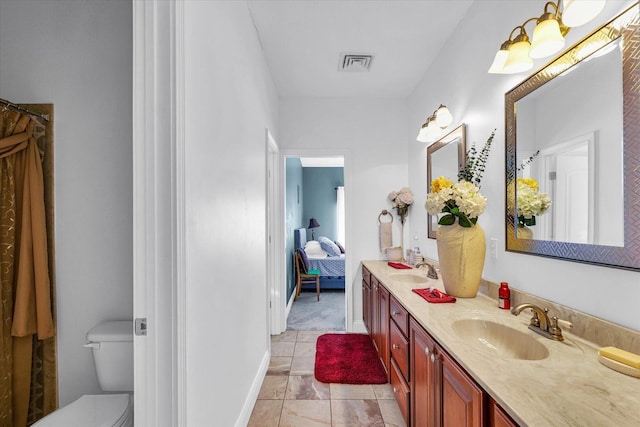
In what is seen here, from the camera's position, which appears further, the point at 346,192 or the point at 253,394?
the point at 346,192

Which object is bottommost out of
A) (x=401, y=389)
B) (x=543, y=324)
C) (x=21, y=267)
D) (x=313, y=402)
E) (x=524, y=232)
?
(x=313, y=402)

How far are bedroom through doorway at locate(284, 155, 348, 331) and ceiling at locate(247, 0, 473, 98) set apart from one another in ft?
3.08

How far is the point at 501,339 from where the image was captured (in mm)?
1284

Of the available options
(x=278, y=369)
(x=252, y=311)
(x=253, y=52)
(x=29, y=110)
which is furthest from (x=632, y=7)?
(x=278, y=369)

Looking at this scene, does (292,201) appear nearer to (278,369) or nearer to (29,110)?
(278,369)

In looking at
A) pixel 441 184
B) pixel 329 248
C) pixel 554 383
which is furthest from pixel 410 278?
pixel 329 248

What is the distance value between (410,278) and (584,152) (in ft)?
5.23

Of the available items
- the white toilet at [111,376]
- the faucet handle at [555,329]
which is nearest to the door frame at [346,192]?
the white toilet at [111,376]

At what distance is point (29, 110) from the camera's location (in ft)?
5.06

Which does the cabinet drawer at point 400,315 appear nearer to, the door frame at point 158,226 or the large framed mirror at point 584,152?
the large framed mirror at point 584,152

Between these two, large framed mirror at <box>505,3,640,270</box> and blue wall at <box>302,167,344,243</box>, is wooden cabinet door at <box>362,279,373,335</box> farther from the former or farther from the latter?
blue wall at <box>302,167,344,243</box>

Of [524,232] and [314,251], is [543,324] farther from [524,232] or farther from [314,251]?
[314,251]

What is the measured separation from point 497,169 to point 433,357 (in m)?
1.12

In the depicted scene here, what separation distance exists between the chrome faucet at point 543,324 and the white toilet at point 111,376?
172 cm
